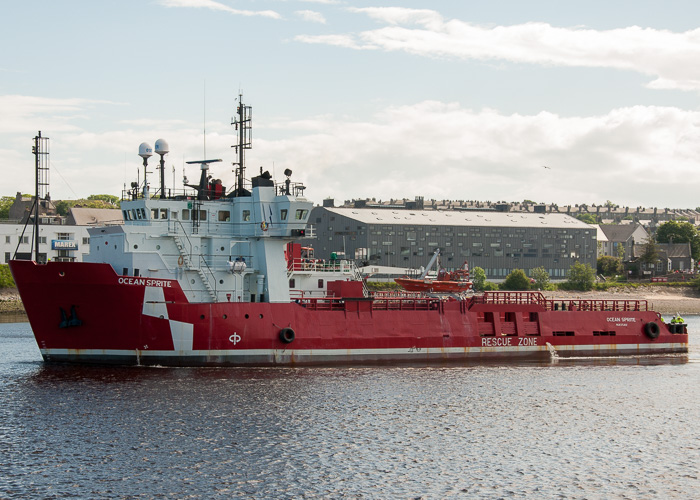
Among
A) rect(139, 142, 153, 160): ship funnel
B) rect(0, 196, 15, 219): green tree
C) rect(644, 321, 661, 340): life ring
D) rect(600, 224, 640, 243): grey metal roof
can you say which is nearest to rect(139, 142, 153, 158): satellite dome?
rect(139, 142, 153, 160): ship funnel

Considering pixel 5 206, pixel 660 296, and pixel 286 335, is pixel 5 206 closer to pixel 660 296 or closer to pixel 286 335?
pixel 660 296

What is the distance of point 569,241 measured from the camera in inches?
4240

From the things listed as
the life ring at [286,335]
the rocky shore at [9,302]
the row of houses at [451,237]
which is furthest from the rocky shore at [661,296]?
the life ring at [286,335]

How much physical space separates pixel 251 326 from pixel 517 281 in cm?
6673

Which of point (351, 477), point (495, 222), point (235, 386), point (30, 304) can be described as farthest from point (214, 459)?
point (495, 222)

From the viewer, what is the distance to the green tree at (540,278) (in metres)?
98.6

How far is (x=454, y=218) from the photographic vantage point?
10444 centimetres

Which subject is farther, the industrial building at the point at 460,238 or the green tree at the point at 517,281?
the industrial building at the point at 460,238

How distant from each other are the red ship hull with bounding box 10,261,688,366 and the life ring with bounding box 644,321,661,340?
5.23 m

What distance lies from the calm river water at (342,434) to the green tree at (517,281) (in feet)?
198

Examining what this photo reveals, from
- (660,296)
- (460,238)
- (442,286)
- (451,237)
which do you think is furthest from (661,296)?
(442,286)

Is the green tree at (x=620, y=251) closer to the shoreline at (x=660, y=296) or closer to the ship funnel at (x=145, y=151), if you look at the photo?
the shoreline at (x=660, y=296)

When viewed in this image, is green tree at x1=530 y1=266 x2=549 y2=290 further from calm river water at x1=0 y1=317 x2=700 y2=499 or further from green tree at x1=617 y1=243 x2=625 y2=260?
calm river water at x1=0 y1=317 x2=700 y2=499

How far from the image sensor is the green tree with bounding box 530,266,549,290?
9862cm
